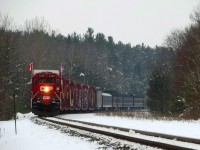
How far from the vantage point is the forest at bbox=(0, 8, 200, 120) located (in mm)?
33522

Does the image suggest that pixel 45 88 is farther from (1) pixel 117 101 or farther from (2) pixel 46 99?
(1) pixel 117 101

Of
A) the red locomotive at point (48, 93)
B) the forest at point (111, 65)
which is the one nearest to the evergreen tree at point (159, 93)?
the forest at point (111, 65)

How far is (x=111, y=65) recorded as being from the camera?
149m

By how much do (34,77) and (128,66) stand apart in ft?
480

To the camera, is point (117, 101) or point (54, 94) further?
point (117, 101)

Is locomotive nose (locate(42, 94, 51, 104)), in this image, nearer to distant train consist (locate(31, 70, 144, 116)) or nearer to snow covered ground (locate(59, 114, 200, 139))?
distant train consist (locate(31, 70, 144, 116))

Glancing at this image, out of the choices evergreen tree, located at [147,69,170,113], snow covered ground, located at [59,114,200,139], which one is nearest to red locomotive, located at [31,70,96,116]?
snow covered ground, located at [59,114,200,139]

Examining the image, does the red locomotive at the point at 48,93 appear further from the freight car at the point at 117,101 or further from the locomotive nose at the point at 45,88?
the freight car at the point at 117,101

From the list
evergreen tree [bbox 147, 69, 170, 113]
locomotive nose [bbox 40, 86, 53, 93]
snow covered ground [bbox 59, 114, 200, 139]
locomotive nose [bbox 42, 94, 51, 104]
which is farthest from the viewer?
evergreen tree [bbox 147, 69, 170, 113]

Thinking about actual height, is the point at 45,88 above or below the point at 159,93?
above

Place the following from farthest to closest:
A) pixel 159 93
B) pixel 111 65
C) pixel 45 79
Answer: pixel 111 65, pixel 159 93, pixel 45 79

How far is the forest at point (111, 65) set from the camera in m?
33.5

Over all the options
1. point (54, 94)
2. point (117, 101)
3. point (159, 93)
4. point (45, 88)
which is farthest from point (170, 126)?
point (117, 101)

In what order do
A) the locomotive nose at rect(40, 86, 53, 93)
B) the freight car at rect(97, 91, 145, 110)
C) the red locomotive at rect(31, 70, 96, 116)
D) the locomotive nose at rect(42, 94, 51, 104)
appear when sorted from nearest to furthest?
the locomotive nose at rect(42, 94, 51, 104), the red locomotive at rect(31, 70, 96, 116), the locomotive nose at rect(40, 86, 53, 93), the freight car at rect(97, 91, 145, 110)
